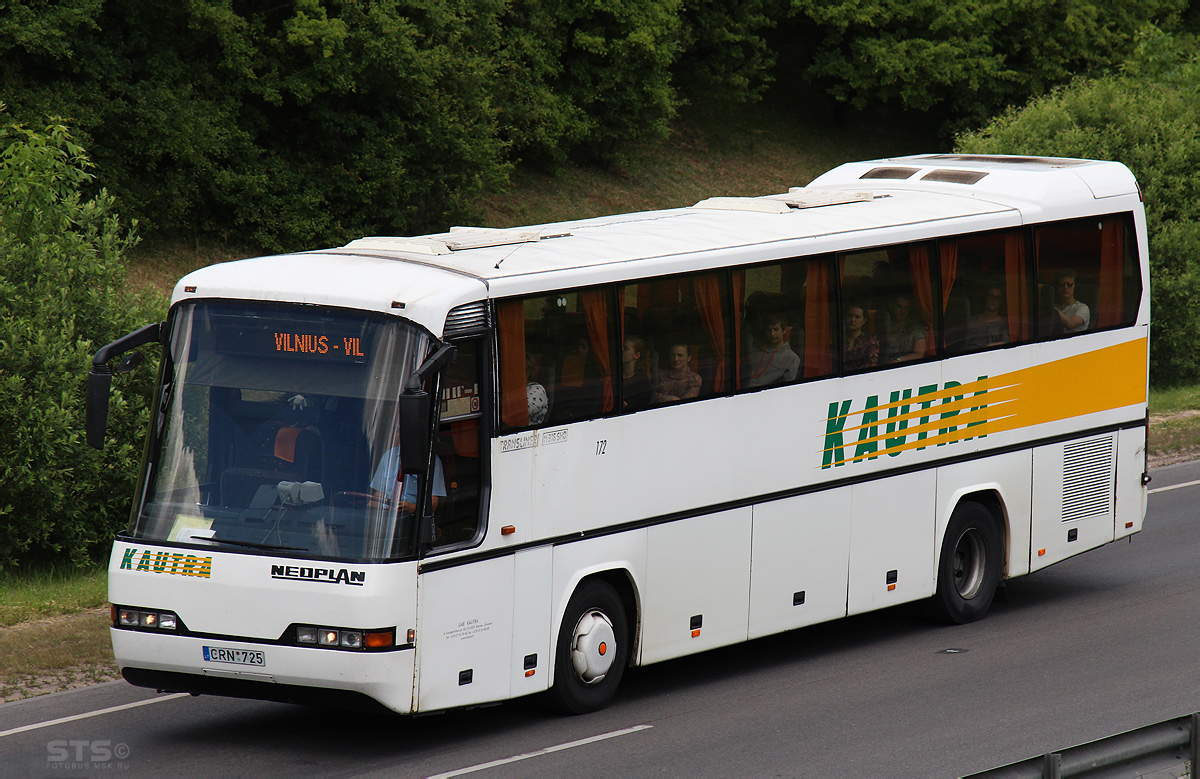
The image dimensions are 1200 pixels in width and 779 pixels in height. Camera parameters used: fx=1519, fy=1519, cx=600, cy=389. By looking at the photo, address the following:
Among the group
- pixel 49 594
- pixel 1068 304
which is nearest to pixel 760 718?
pixel 1068 304

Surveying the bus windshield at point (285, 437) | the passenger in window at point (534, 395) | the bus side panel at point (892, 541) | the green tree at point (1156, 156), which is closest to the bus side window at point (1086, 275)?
the bus side panel at point (892, 541)

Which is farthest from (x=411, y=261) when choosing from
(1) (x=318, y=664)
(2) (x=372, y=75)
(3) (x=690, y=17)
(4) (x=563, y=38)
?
(3) (x=690, y=17)

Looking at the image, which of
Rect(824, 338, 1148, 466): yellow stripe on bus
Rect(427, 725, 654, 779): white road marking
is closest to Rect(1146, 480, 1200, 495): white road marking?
Rect(824, 338, 1148, 466): yellow stripe on bus

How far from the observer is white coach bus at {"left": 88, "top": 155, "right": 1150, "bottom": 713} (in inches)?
366

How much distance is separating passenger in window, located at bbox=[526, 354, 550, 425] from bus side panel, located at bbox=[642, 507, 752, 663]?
1.38 m

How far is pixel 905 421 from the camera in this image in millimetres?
12805

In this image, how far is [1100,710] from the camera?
35.5ft

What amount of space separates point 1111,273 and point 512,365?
23.6ft

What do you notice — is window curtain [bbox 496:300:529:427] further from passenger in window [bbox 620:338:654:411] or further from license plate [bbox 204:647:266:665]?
license plate [bbox 204:647:266:665]

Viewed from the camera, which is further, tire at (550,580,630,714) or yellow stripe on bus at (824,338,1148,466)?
yellow stripe on bus at (824,338,1148,466)

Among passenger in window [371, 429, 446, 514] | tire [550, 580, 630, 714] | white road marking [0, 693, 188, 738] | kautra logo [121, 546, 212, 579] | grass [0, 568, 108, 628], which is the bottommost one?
grass [0, 568, 108, 628]

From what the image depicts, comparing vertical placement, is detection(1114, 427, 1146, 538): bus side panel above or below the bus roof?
below

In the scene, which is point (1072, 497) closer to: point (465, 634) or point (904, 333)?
point (904, 333)

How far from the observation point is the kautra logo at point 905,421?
40.3 feet
